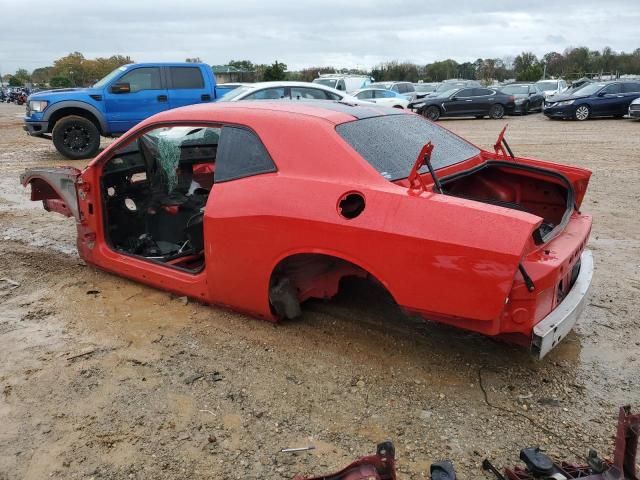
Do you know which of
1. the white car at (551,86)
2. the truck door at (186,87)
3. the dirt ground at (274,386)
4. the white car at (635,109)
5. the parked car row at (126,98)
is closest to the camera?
the dirt ground at (274,386)

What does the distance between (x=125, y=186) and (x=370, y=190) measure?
2597 millimetres

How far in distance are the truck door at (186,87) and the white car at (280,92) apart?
2.88 ft

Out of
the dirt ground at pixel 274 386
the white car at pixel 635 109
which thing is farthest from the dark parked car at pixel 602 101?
the dirt ground at pixel 274 386

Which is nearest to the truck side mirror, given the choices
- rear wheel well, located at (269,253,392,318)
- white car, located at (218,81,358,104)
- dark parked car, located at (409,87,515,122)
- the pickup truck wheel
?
white car, located at (218,81,358,104)

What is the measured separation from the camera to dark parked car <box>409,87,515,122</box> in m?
19.6

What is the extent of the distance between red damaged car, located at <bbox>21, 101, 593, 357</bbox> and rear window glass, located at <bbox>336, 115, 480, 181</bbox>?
1cm

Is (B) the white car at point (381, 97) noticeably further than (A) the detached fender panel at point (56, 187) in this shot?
Yes

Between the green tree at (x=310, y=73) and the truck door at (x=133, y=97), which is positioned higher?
the green tree at (x=310, y=73)

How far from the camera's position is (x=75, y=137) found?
1100 cm

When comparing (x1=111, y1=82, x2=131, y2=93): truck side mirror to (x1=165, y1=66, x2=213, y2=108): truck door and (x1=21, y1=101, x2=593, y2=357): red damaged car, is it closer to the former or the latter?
(x1=165, y1=66, x2=213, y2=108): truck door

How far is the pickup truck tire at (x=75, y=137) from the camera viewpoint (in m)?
10.9

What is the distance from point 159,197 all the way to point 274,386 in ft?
7.53

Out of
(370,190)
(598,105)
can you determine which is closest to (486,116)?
(598,105)

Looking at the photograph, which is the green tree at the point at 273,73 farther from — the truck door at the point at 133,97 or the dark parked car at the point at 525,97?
the truck door at the point at 133,97
